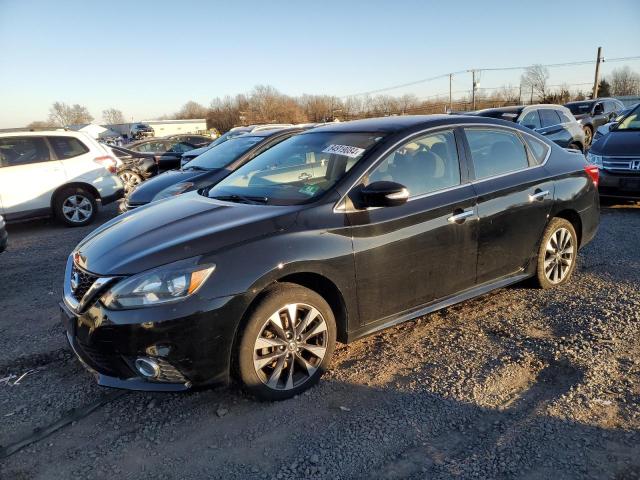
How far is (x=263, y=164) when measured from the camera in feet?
14.1

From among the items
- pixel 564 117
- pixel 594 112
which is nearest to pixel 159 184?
pixel 564 117

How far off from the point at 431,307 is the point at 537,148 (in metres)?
1.98

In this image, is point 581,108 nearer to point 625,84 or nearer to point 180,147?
point 180,147

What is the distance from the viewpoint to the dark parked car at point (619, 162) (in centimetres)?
755

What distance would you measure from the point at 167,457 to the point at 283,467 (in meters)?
0.64

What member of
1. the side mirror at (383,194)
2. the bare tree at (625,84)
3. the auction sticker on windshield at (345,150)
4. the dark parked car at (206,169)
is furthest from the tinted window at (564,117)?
the bare tree at (625,84)

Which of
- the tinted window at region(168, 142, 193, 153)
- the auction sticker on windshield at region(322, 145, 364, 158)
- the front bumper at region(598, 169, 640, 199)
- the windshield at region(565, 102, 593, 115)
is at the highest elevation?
the auction sticker on windshield at region(322, 145, 364, 158)

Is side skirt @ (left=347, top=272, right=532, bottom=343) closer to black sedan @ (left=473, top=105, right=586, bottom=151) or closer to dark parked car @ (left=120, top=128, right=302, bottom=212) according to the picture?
dark parked car @ (left=120, top=128, right=302, bottom=212)

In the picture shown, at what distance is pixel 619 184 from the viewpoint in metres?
7.70

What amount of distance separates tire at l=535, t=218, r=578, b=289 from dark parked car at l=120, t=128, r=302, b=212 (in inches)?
160

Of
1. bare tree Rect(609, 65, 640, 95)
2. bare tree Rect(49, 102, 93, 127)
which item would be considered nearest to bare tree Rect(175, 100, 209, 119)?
bare tree Rect(49, 102, 93, 127)

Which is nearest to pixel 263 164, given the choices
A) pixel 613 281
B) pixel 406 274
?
pixel 406 274

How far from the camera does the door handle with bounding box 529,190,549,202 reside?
14.0 ft

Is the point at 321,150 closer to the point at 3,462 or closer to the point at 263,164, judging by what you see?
the point at 263,164
